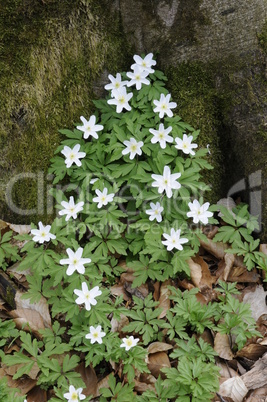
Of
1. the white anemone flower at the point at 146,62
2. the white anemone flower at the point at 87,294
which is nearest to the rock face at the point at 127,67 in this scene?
the white anemone flower at the point at 146,62

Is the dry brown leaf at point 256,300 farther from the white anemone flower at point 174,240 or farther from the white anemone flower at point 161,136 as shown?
the white anemone flower at point 161,136

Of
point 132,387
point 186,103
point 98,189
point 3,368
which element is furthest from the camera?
point 186,103

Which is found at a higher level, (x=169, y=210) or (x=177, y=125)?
(x=177, y=125)

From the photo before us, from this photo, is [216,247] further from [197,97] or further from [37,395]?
[37,395]

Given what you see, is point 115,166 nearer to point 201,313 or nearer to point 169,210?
point 169,210

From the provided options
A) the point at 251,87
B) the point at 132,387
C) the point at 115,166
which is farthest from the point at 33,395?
the point at 251,87
